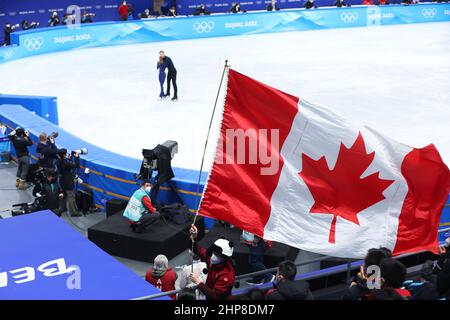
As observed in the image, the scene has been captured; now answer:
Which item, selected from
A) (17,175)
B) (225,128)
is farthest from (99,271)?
(17,175)

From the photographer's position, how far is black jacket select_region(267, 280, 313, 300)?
512 centimetres

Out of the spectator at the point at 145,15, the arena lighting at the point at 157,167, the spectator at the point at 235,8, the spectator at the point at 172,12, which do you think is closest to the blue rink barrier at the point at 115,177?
the arena lighting at the point at 157,167

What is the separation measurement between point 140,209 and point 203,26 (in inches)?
975

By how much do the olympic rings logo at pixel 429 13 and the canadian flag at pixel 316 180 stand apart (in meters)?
34.9

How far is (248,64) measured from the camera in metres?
25.9

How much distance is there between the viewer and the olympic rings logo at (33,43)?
28.0 m

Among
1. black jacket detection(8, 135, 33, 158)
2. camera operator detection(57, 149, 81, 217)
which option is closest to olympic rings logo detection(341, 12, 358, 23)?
black jacket detection(8, 135, 33, 158)

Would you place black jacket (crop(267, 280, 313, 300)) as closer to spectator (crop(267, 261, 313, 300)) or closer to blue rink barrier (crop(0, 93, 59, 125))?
spectator (crop(267, 261, 313, 300))

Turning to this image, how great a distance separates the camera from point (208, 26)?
33781 millimetres

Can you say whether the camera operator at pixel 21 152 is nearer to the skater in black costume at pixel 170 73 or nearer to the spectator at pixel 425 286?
the skater in black costume at pixel 170 73

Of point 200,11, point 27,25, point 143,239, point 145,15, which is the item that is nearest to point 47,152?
point 143,239

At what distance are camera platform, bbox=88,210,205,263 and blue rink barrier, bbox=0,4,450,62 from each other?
1827cm

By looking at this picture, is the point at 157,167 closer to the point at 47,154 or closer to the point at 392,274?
the point at 47,154

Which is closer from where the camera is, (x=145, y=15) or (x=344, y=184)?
(x=344, y=184)
